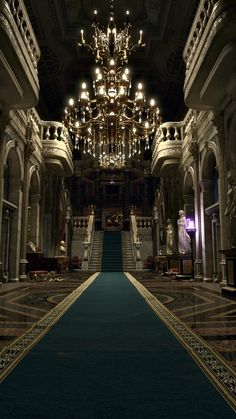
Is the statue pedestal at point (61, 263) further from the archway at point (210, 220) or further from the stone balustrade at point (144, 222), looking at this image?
the stone balustrade at point (144, 222)

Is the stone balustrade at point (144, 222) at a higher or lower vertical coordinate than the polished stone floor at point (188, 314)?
higher

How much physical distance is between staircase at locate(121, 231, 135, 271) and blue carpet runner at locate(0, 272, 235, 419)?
14.4 meters

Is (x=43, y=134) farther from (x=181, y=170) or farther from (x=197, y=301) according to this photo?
(x=197, y=301)

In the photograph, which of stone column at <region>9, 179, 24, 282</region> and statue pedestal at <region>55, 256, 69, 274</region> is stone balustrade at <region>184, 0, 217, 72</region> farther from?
statue pedestal at <region>55, 256, 69, 274</region>

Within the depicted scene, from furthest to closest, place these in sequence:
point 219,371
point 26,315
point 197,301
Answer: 1. point 197,301
2. point 26,315
3. point 219,371

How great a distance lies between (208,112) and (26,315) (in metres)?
8.26

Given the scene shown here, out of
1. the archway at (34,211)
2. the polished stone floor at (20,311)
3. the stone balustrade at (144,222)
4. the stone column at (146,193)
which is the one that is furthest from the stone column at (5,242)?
the stone column at (146,193)

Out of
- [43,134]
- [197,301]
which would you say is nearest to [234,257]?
[197,301]

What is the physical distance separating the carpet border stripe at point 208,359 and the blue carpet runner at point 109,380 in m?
0.05

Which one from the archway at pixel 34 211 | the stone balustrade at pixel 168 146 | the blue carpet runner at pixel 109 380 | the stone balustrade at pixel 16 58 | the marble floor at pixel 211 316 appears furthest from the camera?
the stone balustrade at pixel 168 146

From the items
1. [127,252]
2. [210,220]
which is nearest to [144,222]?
[127,252]

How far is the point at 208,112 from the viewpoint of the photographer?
10.7 m

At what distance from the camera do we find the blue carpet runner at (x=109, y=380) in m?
1.87

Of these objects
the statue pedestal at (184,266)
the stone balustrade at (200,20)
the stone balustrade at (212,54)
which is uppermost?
the stone balustrade at (200,20)
